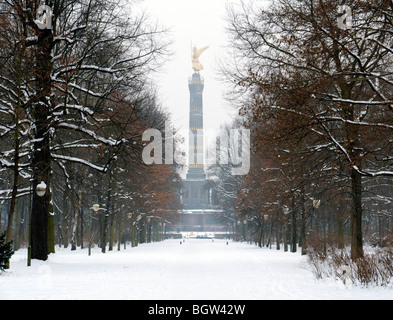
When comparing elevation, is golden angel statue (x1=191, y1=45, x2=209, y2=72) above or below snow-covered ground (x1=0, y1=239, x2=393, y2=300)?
above

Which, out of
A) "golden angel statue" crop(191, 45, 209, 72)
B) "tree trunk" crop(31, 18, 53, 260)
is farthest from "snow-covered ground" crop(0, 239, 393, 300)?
"golden angel statue" crop(191, 45, 209, 72)

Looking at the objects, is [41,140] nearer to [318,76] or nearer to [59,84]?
[59,84]

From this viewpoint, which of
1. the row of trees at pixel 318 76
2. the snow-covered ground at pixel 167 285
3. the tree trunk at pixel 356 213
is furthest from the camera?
the tree trunk at pixel 356 213

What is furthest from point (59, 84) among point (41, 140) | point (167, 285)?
point (167, 285)

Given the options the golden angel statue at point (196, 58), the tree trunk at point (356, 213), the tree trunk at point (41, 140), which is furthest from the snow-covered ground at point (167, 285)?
the golden angel statue at point (196, 58)

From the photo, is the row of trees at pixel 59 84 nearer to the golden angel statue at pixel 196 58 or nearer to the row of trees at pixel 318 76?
the row of trees at pixel 318 76

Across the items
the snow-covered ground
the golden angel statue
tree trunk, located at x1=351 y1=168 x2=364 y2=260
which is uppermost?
the golden angel statue

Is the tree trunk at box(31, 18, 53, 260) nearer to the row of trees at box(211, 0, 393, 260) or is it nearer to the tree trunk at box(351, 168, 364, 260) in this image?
the row of trees at box(211, 0, 393, 260)

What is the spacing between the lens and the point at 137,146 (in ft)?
72.1

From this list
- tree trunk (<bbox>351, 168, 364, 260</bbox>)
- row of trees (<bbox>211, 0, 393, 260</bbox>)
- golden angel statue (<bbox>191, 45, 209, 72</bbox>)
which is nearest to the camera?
row of trees (<bbox>211, 0, 393, 260</bbox>)

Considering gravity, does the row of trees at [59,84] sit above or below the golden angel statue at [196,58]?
below
